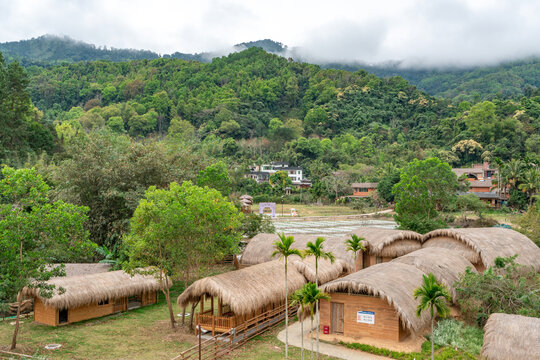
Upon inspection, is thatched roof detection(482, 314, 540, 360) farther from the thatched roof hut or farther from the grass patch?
the thatched roof hut

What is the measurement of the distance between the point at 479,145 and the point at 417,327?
80002 mm

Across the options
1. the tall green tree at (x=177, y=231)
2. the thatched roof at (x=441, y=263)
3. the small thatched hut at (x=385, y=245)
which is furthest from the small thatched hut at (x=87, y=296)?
the thatched roof at (x=441, y=263)

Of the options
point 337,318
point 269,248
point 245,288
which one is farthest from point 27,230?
point 269,248

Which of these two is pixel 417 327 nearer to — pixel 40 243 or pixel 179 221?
pixel 179 221

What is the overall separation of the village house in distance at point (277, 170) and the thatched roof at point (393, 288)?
234 feet

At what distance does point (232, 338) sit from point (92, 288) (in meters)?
7.61

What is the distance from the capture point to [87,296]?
20.0 metres

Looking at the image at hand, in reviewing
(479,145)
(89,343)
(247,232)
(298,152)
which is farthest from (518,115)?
(89,343)

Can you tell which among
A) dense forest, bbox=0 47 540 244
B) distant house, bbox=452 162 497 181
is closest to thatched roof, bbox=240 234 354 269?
dense forest, bbox=0 47 540 244

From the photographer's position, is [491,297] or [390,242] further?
[390,242]

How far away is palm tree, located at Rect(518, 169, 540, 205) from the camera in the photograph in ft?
174

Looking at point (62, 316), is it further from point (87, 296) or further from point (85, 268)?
point (85, 268)

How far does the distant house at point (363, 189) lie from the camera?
76731 mm

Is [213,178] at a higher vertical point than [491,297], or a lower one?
higher
